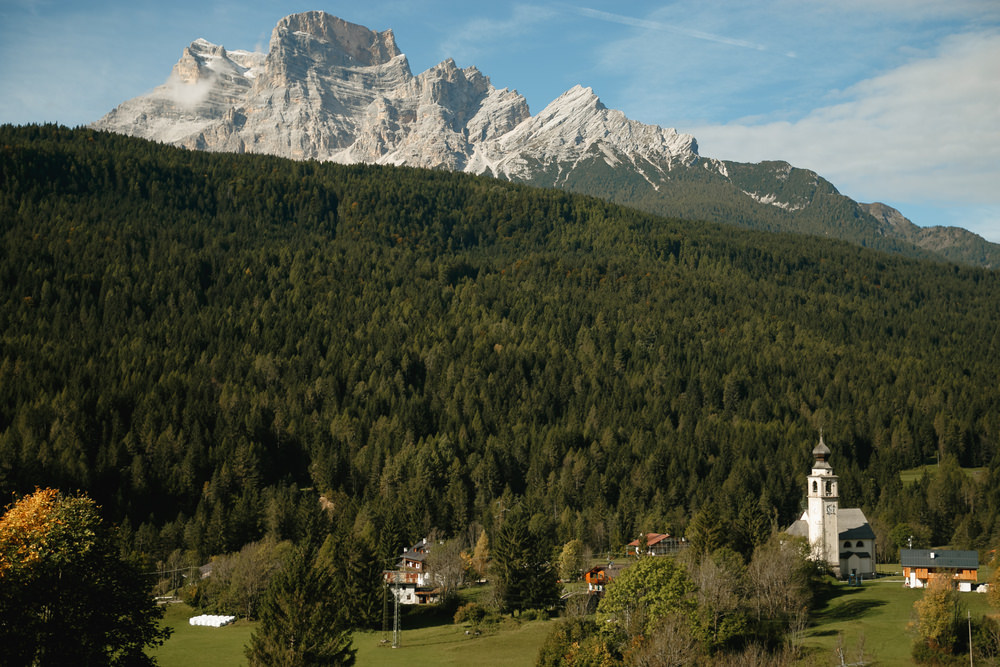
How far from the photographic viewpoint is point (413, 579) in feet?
374

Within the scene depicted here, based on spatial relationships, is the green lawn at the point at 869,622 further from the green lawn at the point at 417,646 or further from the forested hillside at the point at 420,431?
the green lawn at the point at 417,646

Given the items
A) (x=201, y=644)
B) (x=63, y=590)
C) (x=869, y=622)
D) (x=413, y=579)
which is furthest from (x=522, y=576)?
(x=63, y=590)

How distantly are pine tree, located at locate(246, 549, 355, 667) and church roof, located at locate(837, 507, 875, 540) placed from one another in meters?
60.6

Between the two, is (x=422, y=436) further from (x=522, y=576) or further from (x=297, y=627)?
(x=297, y=627)

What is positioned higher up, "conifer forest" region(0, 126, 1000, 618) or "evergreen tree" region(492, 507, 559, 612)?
"conifer forest" region(0, 126, 1000, 618)

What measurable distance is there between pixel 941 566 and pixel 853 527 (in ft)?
45.8

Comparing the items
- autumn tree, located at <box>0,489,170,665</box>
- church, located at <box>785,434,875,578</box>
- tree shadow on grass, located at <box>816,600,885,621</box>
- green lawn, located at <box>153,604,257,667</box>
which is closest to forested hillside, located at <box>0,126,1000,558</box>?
church, located at <box>785,434,875,578</box>

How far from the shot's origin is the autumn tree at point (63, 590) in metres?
46.3

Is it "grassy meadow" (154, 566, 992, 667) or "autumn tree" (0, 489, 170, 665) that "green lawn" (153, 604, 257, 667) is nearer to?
"grassy meadow" (154, 566, 992, 667)

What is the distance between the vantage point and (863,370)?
655 ft

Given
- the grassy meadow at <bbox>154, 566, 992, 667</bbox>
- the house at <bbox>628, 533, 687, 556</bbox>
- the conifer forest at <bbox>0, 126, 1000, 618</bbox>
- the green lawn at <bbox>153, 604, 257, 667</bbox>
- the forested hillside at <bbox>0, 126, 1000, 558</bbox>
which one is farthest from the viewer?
the forested hillside at <bbox>0, 126, 1000, 558</bbox>

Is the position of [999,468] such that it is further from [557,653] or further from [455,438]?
[557,653]

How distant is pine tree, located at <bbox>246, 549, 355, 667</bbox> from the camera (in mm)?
59062

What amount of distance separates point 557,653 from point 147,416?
10173 centimetres
